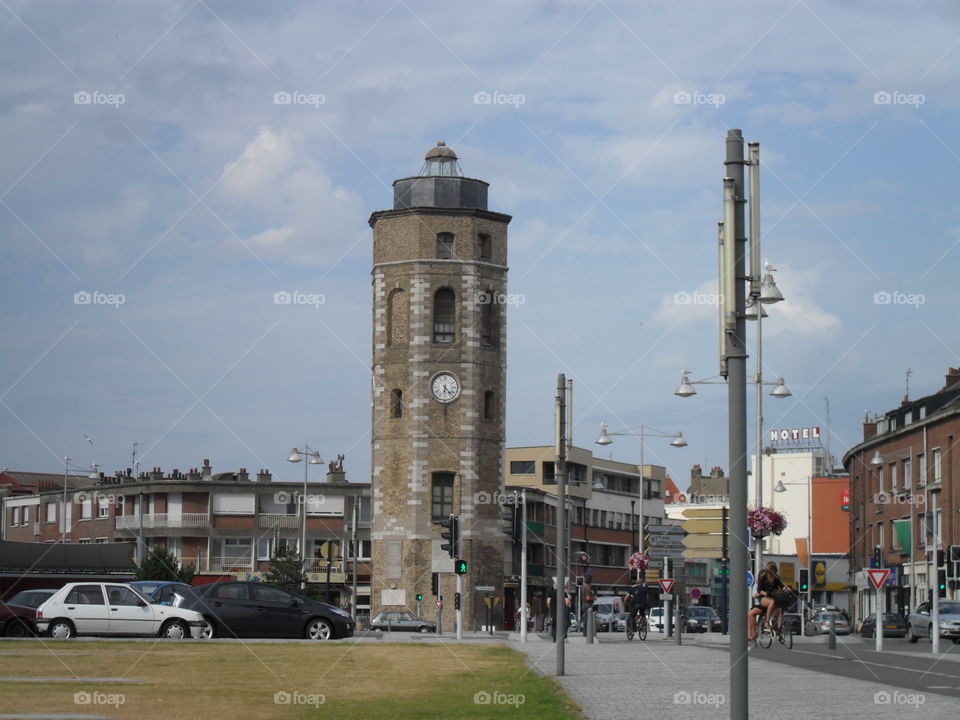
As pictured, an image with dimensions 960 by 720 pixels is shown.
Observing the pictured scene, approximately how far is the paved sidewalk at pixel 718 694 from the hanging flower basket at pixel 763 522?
1057cm

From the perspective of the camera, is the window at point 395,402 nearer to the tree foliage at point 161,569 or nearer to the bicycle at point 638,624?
the tree foliage at point 161,569

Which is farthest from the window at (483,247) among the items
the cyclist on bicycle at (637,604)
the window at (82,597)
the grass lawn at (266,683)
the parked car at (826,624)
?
the grass lawn at (266,683)

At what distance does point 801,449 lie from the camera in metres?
140

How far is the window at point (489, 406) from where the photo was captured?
258 feet

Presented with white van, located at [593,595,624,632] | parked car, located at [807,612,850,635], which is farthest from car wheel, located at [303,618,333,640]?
parked car, located at [807,612,850,635]

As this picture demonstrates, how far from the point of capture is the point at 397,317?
78438 millimetres

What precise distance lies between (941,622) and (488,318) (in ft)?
125

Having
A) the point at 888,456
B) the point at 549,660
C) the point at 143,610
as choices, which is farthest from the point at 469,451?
the point at 549,660

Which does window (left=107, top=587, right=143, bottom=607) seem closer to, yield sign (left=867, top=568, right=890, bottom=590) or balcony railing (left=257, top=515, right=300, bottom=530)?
yield sign (left=867, top=568, right=890, bottom=590)

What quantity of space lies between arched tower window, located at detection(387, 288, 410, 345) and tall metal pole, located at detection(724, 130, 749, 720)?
68.7 m

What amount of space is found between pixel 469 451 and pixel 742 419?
224ft

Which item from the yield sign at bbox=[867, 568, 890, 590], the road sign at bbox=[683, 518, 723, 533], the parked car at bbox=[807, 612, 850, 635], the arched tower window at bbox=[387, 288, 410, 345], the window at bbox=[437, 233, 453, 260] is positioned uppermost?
the window at bbox=[437, 233, 453, 260]

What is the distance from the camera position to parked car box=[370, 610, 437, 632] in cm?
6725

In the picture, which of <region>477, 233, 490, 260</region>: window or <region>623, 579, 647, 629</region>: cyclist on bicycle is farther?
<region>477, 233, 490, 260</region>: window
